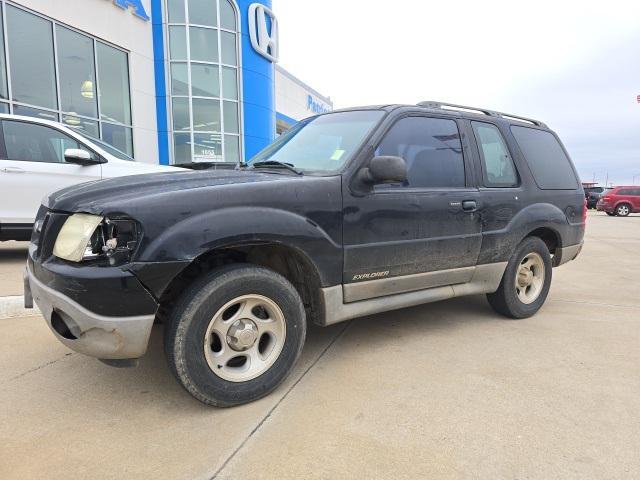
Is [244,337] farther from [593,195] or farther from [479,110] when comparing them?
[593,195]

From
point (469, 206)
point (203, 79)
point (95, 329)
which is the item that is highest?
point (203, 79)

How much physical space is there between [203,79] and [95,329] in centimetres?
1516

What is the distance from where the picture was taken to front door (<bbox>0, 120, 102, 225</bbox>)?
219 inches

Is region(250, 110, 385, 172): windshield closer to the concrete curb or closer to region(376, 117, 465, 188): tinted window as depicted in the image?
region(376, 117, 465, 188): tinted window

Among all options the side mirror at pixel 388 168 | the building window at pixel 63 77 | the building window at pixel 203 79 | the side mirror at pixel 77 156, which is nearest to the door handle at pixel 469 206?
the side mirror at pixel 388 168

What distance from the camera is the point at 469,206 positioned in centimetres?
352

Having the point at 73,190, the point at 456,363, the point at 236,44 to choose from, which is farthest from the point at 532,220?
the point at 236,44

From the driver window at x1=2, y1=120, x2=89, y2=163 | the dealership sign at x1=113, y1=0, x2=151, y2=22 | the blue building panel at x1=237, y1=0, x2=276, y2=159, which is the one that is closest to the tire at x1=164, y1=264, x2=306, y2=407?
the driver window at x1=2, y1=120, x2=89, y2=163

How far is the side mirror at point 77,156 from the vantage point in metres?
5.39

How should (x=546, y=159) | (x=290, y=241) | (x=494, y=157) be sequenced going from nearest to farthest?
(x=290, y=241) < (x=494, y=157) < (x=546, y=159)

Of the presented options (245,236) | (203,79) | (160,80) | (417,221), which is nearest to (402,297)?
(417,221)

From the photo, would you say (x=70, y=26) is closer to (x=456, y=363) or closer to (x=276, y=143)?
(x=276, y=143)

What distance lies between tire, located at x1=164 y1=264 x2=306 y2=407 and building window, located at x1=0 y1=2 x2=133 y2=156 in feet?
33.4

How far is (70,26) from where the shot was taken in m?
11.4
